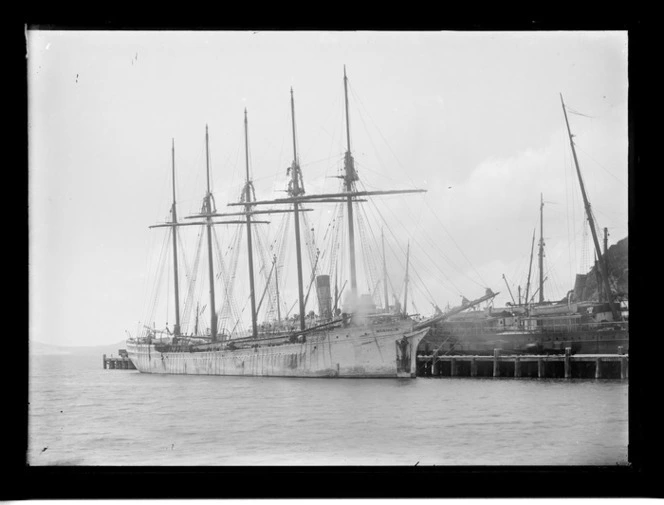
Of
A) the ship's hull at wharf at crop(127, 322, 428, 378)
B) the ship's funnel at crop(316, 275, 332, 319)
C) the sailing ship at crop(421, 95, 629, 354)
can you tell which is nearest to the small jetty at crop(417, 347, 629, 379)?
the sailing ship at crop(421, 95, 629, 354)

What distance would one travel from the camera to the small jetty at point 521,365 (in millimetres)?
15179

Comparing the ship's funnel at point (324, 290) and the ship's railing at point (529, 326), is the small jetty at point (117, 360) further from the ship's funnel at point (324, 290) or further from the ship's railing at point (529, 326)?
the ship's railing at point (529, 326)

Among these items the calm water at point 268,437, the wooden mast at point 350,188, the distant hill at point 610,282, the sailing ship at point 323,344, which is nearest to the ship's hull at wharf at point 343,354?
the sailing ship at point 323,344

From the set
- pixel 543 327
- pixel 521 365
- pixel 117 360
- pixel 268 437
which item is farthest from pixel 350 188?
pixel 521 365

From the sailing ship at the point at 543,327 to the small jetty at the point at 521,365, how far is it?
0.21 metres

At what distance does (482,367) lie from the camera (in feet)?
63.8

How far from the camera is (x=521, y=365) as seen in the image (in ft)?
59.3

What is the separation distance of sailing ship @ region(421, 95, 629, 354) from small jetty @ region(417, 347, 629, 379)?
208mm

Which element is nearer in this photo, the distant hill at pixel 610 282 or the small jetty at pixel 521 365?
the distant hill at pixel 610 282

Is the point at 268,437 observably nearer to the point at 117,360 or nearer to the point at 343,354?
the point at 117,360
